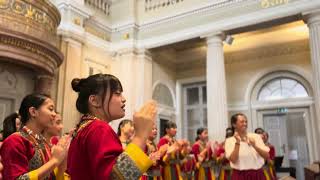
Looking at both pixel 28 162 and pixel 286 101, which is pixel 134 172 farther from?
pixel 286 101

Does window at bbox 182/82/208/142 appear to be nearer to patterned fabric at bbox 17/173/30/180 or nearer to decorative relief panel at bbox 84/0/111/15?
decorative relief panel at bbox 84/0/111/15

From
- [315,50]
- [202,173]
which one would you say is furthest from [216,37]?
[202,173]

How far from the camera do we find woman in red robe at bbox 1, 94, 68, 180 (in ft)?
5.93

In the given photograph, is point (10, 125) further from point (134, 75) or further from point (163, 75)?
point (163, 75)

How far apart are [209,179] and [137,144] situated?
18.7 feet

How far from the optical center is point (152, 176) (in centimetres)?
489

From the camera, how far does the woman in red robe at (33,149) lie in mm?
1807

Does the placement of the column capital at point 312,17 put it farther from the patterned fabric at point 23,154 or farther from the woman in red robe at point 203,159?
the patterned fabric at point 23,154

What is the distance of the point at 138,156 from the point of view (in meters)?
1.28

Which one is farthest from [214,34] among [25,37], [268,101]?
[25,37]

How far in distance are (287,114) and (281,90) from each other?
0.82 metres

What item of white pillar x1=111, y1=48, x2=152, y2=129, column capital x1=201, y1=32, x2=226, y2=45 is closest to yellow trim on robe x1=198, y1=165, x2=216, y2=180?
white pillar x1=111, y1=48, x2=152, y2=129

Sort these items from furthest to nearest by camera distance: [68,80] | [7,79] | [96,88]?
[68,80]
[7,79]
[96,88]

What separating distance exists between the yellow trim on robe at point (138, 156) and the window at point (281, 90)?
9987mm
